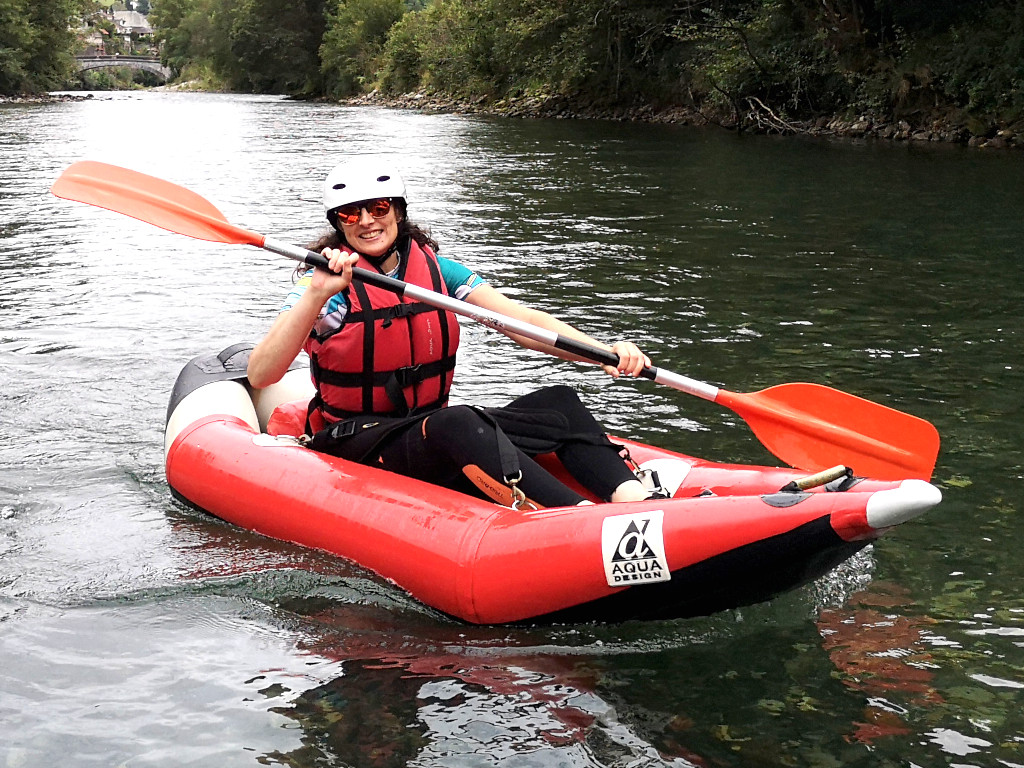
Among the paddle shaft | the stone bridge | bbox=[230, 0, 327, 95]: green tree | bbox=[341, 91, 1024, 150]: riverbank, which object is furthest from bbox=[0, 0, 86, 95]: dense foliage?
the paddle shaft

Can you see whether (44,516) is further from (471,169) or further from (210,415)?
(471,169)

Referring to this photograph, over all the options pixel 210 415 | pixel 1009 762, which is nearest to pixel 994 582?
pixel 1009 762

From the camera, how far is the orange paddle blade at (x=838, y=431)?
3.51 m

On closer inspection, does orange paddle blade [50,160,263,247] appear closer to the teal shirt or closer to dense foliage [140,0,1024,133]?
the teal shirt

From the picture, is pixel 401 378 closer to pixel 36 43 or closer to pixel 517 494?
pixel 517 494

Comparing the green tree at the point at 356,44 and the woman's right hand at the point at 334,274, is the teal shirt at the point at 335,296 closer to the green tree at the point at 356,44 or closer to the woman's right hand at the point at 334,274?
the woman's right hand at the point at 334,274

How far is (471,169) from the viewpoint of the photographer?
1473cm

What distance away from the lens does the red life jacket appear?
3.53 metres

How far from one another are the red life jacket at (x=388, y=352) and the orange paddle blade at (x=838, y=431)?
927mm

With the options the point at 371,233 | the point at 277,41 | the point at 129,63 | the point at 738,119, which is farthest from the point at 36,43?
the point at 371,233

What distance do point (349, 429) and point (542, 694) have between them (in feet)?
3.77

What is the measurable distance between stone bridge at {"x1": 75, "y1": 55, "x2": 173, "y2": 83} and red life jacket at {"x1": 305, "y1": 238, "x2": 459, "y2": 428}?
70.0 m

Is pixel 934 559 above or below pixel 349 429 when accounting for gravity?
below

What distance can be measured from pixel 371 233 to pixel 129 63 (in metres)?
79.3
